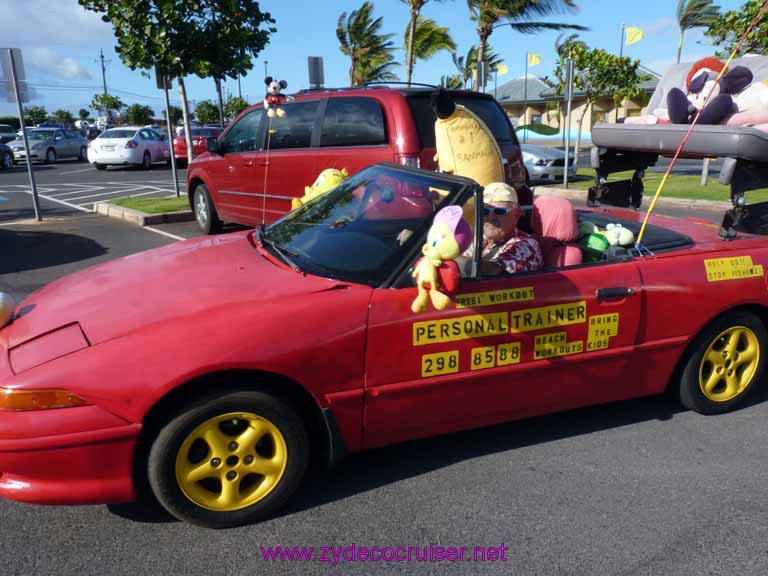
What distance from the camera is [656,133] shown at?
376 cm

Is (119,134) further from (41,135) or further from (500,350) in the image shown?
(500,350)

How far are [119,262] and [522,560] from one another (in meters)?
2.47

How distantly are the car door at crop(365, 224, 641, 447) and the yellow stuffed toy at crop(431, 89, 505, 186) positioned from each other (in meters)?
0.93

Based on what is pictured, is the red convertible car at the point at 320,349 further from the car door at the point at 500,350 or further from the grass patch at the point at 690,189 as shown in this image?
the grass patch at the point at 690,189

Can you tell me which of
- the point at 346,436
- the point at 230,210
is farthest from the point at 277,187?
the point at 346,436

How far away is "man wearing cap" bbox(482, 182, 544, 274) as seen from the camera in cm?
313

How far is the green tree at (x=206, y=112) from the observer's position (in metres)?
58.8

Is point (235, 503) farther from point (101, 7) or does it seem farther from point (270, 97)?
point (101, 7)

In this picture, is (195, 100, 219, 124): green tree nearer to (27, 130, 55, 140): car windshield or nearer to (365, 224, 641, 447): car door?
(27, 130, 55, 140): car windshield

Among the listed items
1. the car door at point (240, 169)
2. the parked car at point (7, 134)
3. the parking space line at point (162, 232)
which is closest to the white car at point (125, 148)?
the parked car at point (7, 134)

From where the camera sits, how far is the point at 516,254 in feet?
10.3

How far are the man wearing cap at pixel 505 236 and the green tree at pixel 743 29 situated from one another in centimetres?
1175

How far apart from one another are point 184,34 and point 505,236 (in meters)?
8.71

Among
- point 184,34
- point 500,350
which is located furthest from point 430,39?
point 500,350
